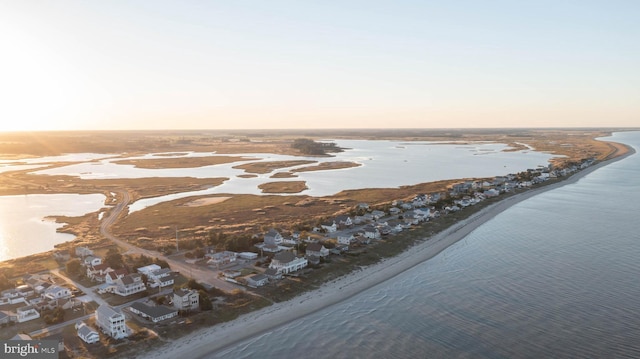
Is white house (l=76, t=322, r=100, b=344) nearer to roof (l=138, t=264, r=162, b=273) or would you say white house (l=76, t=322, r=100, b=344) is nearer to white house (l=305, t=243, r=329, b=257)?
roof (l=138, t=264, r=162, b=273)

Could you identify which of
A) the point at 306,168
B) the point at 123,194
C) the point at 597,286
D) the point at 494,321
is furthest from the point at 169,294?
the point at 306,168

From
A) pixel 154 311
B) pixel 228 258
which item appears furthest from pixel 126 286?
pixel 228 258

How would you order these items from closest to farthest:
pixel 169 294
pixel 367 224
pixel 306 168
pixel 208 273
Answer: pixel 169 294, pixel 208 273, pixel 367 224, pixel 306 168

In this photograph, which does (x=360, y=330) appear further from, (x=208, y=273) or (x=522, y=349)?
(x=208, y=273)

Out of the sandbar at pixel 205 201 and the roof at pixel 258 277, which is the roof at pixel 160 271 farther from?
the sandbar at pixel 205 201

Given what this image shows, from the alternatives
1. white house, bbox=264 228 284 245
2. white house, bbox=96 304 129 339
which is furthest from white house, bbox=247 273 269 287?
white house, bbox=96 304 129 339

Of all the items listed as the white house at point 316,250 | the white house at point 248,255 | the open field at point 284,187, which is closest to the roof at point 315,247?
the white house at point 316,250

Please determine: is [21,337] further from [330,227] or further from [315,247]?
[330,227]
